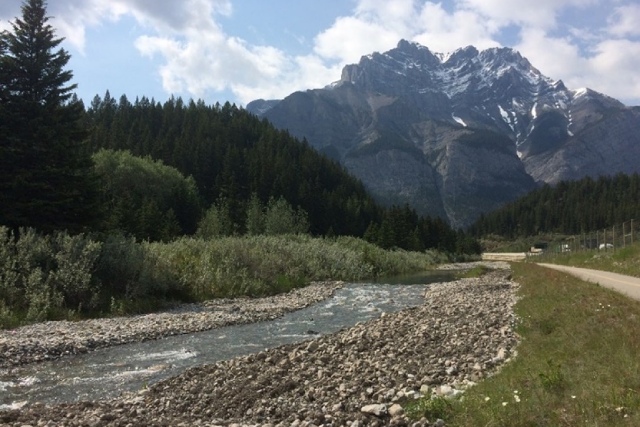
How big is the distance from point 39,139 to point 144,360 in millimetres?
20610

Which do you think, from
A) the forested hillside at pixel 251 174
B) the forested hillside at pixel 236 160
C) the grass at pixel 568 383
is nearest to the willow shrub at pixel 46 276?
the grass at pixel 568 383

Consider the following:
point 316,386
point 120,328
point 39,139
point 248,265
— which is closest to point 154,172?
point 248,265

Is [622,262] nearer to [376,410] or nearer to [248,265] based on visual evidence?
[248,265]

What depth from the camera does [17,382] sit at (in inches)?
562

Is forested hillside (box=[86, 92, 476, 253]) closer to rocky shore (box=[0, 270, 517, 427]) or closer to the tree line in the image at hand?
the tree line

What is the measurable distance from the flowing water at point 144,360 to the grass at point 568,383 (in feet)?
30.6

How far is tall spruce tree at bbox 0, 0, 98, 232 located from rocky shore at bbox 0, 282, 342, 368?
32.7 ft

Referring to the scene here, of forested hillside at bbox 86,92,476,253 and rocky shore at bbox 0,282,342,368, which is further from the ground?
forested hillside at bbox 86,92,476,253

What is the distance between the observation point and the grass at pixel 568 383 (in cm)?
785

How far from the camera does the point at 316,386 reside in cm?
1205

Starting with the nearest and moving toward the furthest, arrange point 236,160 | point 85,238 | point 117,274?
1. point 117,274
2. point 85,238
3. point 236,160

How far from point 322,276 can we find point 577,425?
47.1m

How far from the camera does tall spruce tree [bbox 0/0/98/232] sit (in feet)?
98.3

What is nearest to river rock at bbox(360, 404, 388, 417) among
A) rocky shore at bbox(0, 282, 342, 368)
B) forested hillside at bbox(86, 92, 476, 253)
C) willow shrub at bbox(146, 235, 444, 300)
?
rocky shore at bbox(0, 282, 342, 368)
